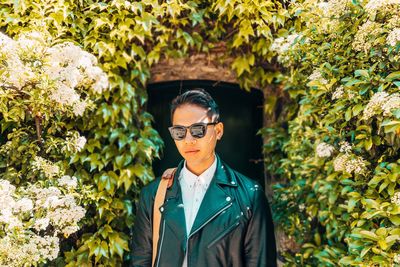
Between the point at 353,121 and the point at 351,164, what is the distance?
0.38m

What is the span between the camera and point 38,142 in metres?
3.74

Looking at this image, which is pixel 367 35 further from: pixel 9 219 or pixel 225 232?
pixel 9 219

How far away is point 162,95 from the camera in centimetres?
513

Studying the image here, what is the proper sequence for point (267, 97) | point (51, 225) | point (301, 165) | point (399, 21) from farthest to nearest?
point (267, 97)
point (301, 165)
point (51, 225)
point (399, 21)

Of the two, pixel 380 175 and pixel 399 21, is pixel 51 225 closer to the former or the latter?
pixel 380 175

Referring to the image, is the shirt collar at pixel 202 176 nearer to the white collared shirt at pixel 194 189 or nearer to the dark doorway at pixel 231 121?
the white collared shirt at pixel 194 189

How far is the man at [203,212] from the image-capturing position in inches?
105

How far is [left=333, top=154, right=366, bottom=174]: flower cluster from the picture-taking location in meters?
3.12

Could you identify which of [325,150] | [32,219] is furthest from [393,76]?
[32,219]

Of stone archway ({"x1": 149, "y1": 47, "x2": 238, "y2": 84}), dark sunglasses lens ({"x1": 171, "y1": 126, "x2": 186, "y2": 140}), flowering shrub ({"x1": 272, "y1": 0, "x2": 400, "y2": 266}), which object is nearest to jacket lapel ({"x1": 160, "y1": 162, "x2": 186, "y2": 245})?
dark sunglasses lens ({"x1": 171, "y1": 126, "x2": 186, "y2": 140})

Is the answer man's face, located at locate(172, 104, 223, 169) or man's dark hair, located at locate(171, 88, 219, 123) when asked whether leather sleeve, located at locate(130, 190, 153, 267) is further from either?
man's dark hair, located at locate(171, 88, 219, 123)

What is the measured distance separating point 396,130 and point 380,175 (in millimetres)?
334

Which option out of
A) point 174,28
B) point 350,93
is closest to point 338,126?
point 350,93

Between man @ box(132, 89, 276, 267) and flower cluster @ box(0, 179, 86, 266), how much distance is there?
596 millimetres
